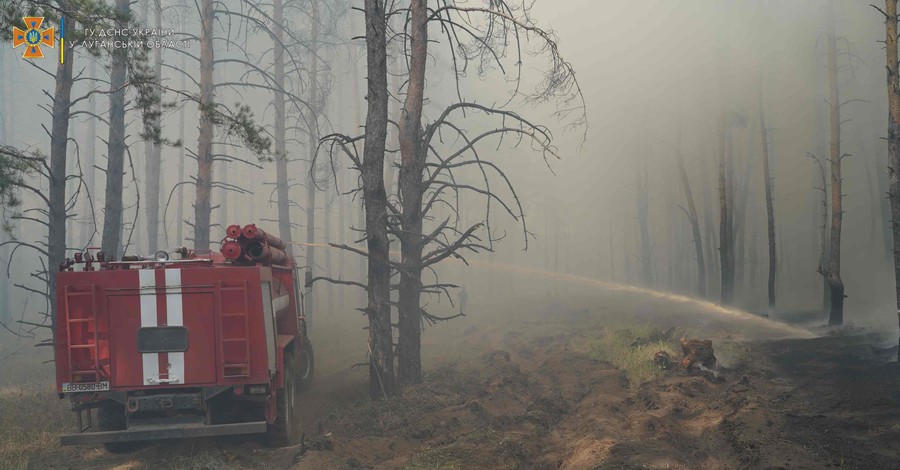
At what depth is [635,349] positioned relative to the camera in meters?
15.4

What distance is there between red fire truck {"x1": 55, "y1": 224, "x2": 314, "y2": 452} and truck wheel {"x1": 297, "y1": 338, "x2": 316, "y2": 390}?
4903 mm

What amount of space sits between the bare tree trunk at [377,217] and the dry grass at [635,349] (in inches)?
177

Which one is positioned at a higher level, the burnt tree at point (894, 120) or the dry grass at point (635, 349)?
the burnt tree at point (894, 120)

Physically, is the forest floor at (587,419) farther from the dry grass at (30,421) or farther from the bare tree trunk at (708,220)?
the bare tree trunk at (708,220)

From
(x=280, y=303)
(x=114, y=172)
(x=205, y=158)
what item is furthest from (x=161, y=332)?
(x=205, y=158)

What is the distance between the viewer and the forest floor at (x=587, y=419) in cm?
750

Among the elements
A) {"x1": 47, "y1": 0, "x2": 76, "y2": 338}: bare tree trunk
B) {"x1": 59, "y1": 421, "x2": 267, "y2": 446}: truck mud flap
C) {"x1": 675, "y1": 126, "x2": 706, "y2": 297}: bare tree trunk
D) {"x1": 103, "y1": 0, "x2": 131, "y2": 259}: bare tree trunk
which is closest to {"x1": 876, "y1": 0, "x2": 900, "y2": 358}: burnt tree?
{"x1": 59, "y1": 421, "x2": 267, "y2": 446}: truck mud flap

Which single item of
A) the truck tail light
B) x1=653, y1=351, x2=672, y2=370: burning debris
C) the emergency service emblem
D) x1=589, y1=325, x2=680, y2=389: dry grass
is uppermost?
the emergency service emblem

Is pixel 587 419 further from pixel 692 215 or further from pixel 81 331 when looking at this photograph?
pixel 692 215

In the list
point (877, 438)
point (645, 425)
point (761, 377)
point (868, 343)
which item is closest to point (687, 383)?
point (761, 377)

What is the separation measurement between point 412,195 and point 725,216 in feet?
56.7

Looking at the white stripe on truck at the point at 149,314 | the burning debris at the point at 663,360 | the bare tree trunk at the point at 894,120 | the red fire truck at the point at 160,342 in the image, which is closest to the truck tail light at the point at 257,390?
the red fire truck at the point at 160,342

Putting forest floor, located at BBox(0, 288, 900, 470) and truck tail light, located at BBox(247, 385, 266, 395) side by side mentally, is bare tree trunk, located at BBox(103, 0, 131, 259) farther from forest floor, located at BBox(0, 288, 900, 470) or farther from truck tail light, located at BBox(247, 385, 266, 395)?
truck tail light, located at BBox(247, 385, 266, 395)

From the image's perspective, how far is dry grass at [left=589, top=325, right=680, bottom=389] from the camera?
1283 centimetres
